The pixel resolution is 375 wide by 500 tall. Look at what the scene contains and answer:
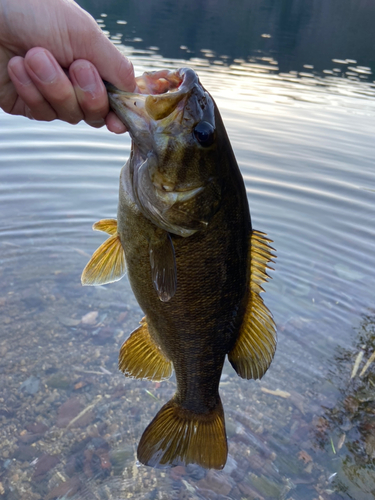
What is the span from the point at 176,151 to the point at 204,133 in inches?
5.4

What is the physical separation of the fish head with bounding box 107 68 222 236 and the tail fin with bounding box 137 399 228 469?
1.14 m

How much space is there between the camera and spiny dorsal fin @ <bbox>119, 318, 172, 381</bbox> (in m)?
2.44

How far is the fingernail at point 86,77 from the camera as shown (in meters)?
1.88

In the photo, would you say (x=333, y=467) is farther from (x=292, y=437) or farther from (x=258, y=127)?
(x=258, y=127)

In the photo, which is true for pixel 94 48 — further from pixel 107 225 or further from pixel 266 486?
pixel 266 486

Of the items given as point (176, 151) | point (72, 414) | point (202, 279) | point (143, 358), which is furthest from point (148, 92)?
point (72, 414)

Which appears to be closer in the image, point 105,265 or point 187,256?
point 187,256

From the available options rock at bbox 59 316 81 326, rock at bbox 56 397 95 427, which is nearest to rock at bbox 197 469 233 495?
rock at bbox 56 397 95 427

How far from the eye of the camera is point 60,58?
192cm

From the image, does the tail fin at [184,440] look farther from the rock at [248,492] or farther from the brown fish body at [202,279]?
the rock at [248,492]

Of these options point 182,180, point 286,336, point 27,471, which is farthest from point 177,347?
point 286,336

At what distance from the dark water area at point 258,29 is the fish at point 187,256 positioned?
1957 centimetres

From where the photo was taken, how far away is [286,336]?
177 inches

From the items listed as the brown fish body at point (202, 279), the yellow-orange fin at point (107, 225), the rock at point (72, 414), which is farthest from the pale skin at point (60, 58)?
the rock at point (72, 414)
